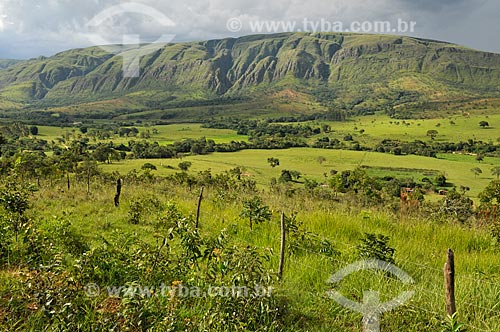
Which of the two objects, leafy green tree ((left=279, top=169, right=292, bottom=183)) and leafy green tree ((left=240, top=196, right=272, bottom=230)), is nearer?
leafy green tree ((left=240, top=196, right=272, bottom=230))

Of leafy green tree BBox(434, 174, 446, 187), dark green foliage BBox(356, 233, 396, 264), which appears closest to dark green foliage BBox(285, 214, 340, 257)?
dark green foliage BBox(356, 233, 396, 264)

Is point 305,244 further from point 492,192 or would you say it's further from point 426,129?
point 426,129

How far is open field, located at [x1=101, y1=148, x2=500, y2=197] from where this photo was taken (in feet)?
221

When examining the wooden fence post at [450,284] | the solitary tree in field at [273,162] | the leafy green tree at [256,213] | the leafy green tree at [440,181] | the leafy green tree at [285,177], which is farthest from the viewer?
the solitary tree in field at [273,162]

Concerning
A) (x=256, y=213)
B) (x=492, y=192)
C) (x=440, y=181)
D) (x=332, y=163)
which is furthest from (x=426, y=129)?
(x=256, y=213)

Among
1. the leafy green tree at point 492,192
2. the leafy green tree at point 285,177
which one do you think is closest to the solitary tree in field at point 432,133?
the leafy green tree at point 285,177

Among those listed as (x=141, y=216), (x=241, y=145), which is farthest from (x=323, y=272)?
(x=241, y=145)

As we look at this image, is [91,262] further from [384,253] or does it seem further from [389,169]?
[389,169]

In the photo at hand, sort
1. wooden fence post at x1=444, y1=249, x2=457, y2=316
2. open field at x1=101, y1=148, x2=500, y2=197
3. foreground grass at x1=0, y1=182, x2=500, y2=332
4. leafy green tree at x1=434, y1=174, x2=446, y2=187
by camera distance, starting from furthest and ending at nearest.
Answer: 1. open field at x1=101, y1=148, x2=500, y2=197
2. leafy green tree at x1=434, y1=174, x2=446, y2=187
3. foreground grass at x1=0, y1=182, x2=500, y2=332
4. wooden fence post at x1=444, y1=249, x2=457, y2=316

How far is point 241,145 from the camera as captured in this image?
10888cm

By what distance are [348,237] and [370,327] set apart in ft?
14.6

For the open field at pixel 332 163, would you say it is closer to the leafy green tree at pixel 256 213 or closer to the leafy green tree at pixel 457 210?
the leafy green tree at pixel 457 210

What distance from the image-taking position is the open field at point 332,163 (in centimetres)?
6738

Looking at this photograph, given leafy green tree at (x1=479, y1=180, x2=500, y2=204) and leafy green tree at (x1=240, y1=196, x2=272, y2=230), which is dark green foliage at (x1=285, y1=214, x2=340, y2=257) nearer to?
leafy green tree at (x1=240, y1=196, x2=272, y2=230)
